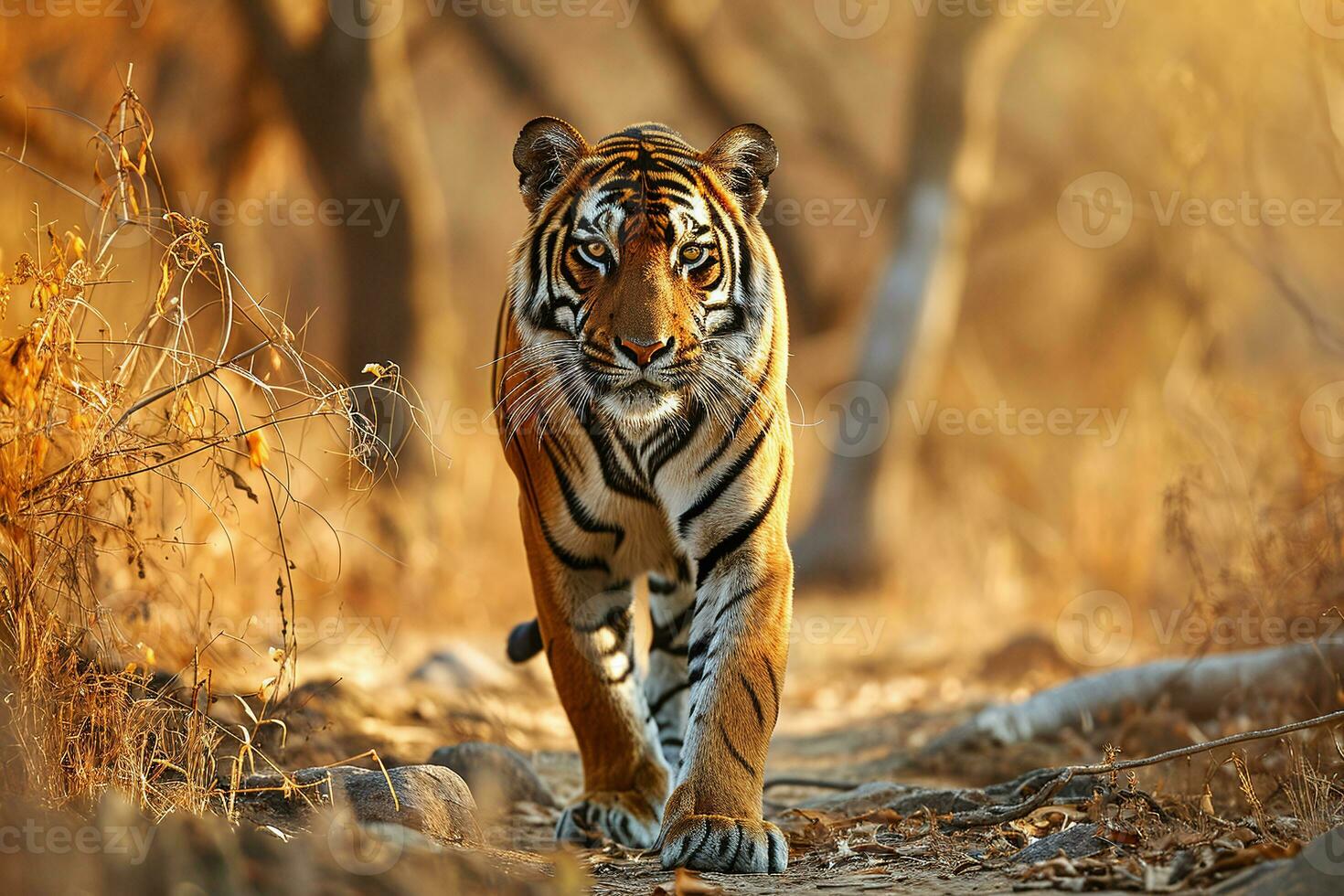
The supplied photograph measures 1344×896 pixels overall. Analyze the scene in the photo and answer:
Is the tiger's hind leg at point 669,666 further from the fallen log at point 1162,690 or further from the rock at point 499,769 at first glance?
the fallen log at point 1162,690

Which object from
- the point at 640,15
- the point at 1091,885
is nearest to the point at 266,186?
the point at 640,15

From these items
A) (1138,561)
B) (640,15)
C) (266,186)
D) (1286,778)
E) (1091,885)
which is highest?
(640,15)

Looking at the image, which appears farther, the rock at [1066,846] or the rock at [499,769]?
the rock at [499,769]

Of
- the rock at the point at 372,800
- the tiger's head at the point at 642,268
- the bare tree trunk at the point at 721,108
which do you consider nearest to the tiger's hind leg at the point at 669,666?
the tiger's head at the point at 642,268

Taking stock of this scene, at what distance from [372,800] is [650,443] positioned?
1.34 m

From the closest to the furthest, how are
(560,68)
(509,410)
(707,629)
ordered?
(707,629)
(509,410)
(560,68)

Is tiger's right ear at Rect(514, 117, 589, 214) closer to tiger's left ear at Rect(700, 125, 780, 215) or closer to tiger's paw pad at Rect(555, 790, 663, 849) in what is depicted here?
tiger's left ear at Rect(700, 125, 780, 215)

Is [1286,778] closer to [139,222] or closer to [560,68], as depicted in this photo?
[139,222]

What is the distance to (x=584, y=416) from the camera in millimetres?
4301

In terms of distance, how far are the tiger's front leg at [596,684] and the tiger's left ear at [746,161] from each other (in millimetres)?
1280

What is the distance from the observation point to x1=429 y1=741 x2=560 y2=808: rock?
4.77 meters

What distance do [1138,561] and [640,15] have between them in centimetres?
1094

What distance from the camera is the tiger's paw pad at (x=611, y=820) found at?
4.23 m

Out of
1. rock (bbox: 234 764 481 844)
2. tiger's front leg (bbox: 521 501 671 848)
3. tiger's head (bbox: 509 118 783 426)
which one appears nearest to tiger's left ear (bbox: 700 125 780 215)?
tiger's head (bbox: 509 118 783 426)
